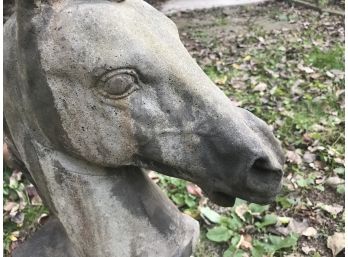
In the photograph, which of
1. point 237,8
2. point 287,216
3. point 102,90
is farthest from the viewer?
point 237,8

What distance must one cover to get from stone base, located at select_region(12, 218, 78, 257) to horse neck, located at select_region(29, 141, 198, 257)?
209 mm

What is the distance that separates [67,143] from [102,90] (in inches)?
6.2

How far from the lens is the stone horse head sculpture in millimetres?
937

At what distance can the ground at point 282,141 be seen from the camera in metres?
2.24

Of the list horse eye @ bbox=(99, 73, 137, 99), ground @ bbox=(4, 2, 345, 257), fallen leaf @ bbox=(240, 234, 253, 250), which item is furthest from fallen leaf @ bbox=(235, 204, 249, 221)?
horse eye @ bbox=(99, 73, 137, 99)

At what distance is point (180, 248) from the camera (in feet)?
4.32

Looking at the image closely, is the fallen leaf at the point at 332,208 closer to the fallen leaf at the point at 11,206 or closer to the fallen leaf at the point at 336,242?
the fallen leaf at the point at 336,242

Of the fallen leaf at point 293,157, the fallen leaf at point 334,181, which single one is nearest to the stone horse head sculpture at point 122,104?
the fallen leaf at point 334,181

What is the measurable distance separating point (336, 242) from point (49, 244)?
1.25m

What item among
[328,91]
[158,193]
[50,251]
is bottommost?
[328,91]

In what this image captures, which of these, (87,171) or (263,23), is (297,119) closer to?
(87,171)

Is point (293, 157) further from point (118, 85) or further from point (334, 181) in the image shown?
point (118, 85)

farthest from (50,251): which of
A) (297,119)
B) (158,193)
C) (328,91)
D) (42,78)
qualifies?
(328,91)

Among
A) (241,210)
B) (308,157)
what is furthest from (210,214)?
(308,157)
